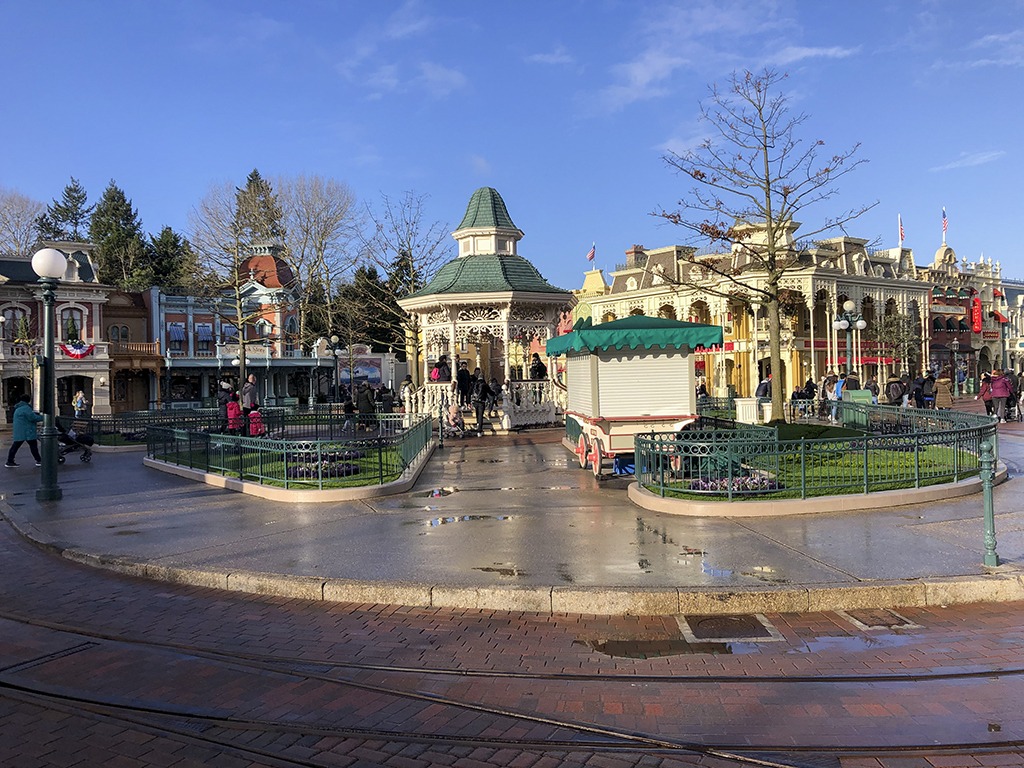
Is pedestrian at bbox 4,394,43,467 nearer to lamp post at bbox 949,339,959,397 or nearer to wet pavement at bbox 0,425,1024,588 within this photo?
wet pavement at bbox 0,425,1024,588

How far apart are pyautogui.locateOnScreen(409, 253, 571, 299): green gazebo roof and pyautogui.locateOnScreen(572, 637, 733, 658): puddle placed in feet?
60.0

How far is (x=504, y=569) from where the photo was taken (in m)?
7.20

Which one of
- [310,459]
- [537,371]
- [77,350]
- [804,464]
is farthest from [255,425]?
[77,350]

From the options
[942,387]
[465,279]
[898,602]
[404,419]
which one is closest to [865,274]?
[942,387]

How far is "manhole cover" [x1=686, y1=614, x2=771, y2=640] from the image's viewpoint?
5703 millimetres

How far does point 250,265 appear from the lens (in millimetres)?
56875

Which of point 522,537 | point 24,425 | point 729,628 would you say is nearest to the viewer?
point 729,628

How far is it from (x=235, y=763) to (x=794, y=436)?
42.9 feet

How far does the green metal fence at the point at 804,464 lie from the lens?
998 centimetres

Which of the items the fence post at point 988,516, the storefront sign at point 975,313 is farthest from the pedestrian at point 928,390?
the storefront sign at point 975,313

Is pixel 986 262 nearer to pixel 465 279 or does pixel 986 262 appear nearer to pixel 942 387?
pixel 942 387

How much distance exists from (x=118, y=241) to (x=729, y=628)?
6954cm

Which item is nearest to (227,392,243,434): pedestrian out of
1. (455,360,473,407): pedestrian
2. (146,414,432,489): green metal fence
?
(146,414,432,489): green metal fence

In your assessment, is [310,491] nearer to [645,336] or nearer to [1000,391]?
[645,336]
